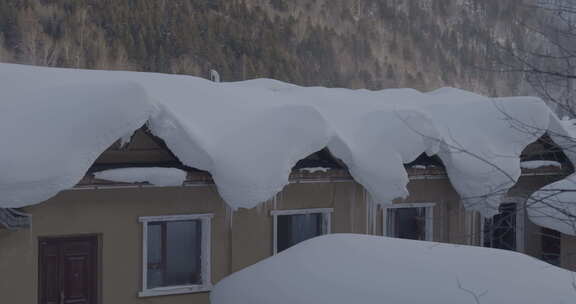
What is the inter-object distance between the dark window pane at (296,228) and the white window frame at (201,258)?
1388 mm

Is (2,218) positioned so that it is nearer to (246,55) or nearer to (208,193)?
(208,193)

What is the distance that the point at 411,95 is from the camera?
18000 mm

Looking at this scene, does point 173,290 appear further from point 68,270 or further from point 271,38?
point 271,38

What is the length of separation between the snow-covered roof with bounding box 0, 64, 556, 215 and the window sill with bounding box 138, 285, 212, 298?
1.78 meters

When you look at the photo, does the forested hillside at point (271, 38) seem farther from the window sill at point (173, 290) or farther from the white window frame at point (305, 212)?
the window sill at point (173, 290)

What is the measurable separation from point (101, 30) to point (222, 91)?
134ft

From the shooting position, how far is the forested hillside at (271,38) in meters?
49.5

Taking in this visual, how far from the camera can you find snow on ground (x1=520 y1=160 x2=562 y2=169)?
1581 cm

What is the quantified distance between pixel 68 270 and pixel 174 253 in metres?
1.72

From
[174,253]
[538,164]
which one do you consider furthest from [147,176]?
[538,164]

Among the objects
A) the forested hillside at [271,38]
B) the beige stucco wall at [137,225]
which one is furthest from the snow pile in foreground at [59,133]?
the forested hillside at [271,38]

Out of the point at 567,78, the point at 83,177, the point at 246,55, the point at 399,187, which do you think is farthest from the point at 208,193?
the point at 246,55

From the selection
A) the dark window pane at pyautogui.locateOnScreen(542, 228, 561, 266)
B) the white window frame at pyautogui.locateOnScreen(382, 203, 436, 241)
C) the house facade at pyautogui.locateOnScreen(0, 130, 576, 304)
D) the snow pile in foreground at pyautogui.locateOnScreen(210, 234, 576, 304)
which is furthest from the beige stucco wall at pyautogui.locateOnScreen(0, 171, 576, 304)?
the snow pile in foreground at pyautogui.locateOnScreen(210, 234, 576, 304)

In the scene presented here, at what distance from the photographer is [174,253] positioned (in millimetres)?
13055
